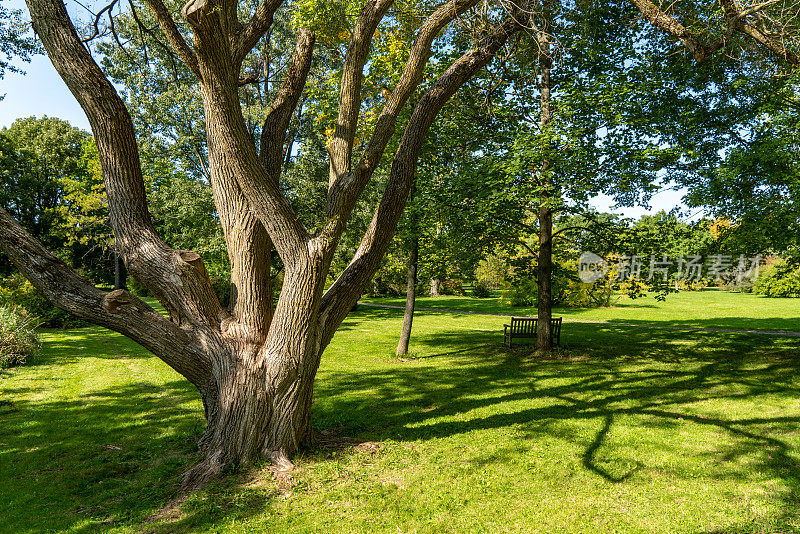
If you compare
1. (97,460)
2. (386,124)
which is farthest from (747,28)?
(97,460)

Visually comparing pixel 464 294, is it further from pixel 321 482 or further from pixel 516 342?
pixel 321 482

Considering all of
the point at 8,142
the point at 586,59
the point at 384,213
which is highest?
the point at 8,142

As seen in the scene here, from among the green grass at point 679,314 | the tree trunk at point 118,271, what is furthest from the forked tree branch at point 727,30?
the tree trunk at point 118,271

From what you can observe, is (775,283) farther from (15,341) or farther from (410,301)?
(15,341)

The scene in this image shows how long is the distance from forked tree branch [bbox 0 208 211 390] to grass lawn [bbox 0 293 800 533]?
56.8 inches

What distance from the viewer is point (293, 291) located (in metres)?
4.77

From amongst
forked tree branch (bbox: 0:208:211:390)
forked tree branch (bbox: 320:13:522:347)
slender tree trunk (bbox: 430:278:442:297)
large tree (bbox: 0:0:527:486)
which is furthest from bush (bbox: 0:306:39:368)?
slender tree trunk (bbox: 430:278:442:297)

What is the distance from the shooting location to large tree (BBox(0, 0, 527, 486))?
14.1 ft

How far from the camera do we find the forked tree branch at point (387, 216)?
526 centimetres

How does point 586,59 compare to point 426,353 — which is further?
point 426,353

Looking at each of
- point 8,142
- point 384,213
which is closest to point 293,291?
point 384,213

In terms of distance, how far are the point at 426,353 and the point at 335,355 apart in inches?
109

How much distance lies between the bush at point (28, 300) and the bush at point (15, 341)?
261 centimetres

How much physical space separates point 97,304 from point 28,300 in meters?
15.4
